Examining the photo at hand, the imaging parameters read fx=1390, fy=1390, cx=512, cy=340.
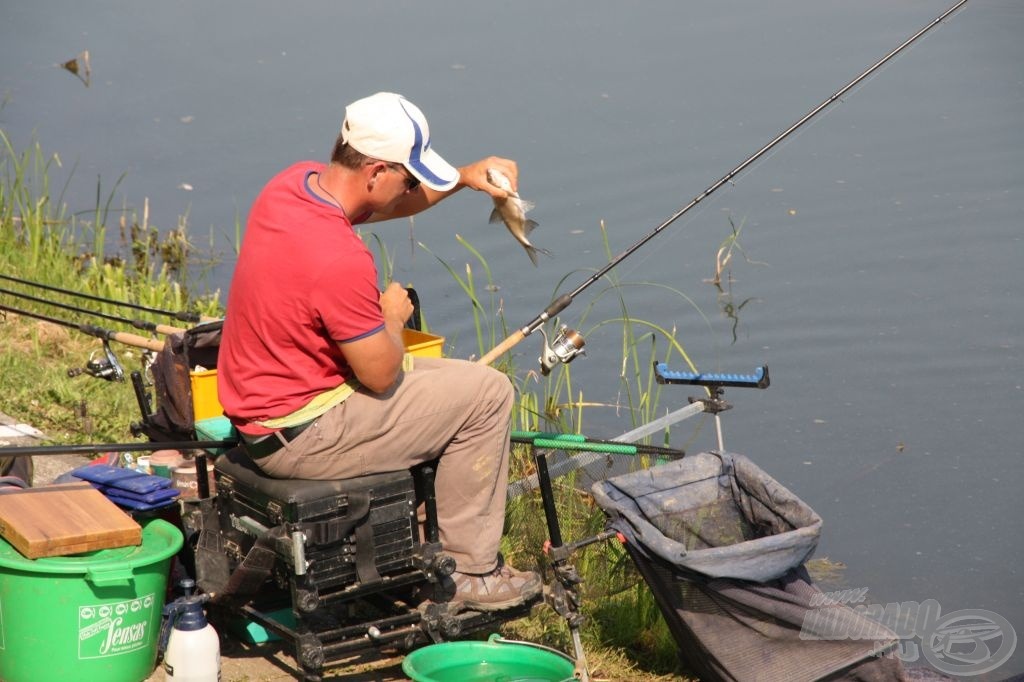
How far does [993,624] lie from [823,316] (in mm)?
2399

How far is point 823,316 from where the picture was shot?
6684 mm

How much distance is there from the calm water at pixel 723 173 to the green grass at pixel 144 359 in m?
0.20

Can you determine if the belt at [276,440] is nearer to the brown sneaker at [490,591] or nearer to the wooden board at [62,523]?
the wooden board at [62,523]

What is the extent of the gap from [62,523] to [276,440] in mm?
549

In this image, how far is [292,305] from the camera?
3.13m

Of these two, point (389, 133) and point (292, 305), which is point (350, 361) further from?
point (389, 133)

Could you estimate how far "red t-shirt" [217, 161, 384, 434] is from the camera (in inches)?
122

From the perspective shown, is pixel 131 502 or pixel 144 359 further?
pixel 144 359

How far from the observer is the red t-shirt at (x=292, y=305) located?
122 inches

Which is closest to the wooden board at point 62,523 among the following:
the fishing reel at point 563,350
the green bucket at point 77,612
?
the green bucket at point 77,612

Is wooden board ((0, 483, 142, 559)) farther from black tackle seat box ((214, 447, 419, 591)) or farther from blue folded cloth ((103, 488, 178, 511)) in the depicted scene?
black tackle seat box ((214, 447, 419, 591))

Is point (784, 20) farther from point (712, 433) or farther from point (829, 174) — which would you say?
point (712, 433)

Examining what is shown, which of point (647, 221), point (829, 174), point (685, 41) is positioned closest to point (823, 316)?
point (647, 221)

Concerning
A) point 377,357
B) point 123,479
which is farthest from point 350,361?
point 123,479
